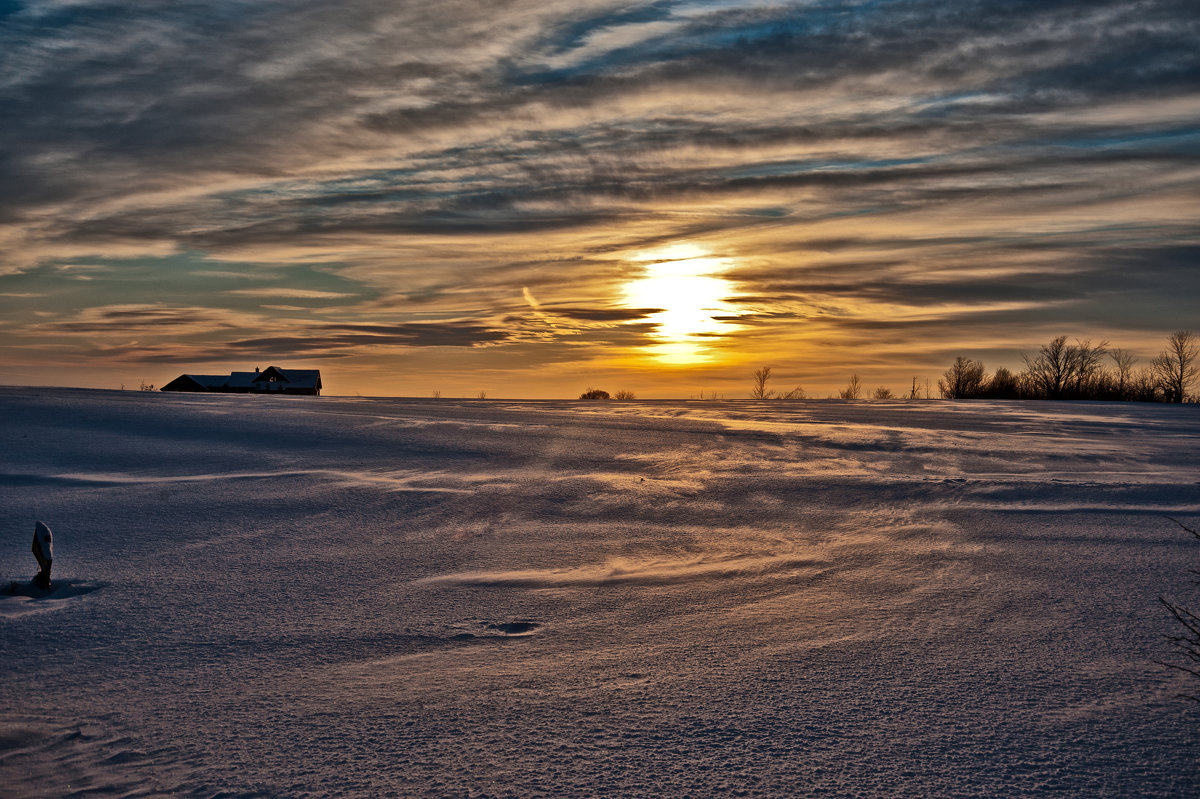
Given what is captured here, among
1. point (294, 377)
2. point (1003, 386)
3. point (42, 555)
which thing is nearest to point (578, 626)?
point (42, 555)

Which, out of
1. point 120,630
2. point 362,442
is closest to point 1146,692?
point 120,630

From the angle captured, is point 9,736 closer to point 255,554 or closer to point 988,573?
point 255,554

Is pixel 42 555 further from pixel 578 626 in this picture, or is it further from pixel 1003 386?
pixel 1003 386

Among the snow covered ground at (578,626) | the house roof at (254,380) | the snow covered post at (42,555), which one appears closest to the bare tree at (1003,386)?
the snow covered ground at (578,626)

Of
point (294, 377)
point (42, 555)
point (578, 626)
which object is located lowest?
point (578, 626)

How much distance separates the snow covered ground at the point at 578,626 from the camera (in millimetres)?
2697

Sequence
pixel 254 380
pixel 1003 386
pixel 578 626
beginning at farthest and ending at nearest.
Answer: pixel 254 380 → pixel 1003 386 → pixel 578 626

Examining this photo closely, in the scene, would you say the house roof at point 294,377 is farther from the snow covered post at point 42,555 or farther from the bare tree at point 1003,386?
the snow covered post at point 42,555

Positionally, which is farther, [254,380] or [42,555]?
[254,380]

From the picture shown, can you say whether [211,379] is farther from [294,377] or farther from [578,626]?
[578,626]

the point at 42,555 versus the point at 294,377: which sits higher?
the point at 294,377

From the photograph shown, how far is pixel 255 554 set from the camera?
204 inches

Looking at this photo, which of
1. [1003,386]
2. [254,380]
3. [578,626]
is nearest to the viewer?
[578,626]

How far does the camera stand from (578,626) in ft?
13.3
